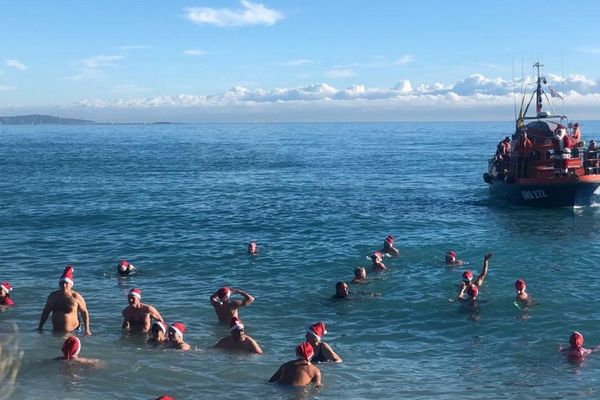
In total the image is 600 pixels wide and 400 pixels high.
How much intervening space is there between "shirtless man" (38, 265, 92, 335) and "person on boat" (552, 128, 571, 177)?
28059mm

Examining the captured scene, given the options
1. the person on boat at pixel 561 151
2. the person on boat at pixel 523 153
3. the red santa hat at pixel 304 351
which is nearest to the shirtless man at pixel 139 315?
the red santa hat at pixel 304 351

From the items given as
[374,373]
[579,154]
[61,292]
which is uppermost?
[579,154]

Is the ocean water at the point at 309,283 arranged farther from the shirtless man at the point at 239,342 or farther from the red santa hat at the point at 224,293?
the red santa hat at the point at 224,293

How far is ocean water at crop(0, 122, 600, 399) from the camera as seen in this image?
1335 cm

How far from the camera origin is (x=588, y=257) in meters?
25.7

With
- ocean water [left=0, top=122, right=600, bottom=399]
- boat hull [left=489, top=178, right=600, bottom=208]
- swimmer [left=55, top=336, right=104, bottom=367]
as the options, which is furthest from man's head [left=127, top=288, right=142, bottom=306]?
boat hull [left=489, top=178, right=600, bottom=208]

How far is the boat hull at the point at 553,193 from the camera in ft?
117

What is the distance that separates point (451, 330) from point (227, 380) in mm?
6782

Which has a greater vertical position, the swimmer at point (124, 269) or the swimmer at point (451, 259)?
the swimmer at point (451, 259)

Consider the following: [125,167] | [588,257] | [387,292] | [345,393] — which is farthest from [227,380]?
[125,167]

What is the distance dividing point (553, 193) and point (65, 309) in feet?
92.9

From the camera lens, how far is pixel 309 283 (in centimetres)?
2205

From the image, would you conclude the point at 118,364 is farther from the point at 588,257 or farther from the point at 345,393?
the point at 588,257

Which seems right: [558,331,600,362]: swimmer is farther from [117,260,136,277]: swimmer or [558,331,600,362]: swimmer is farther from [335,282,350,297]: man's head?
[117,260,136,277]: swimmer
